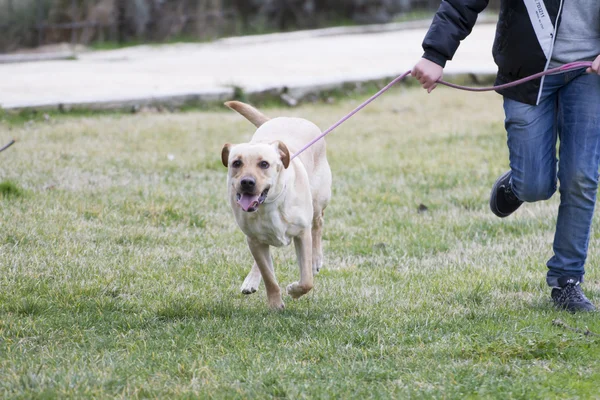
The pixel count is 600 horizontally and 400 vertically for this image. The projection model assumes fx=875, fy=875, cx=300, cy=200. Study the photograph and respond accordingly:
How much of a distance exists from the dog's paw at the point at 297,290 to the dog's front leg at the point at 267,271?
65 millimetres

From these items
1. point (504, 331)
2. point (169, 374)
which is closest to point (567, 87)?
point (504, 331)

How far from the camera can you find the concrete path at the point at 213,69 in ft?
36.6

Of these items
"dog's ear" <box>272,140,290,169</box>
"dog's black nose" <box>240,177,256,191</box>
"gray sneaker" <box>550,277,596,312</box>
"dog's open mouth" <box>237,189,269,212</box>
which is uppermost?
"dog's ear" <box>272,140,290,169</box>

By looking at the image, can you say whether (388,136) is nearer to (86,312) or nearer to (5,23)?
(86,312)

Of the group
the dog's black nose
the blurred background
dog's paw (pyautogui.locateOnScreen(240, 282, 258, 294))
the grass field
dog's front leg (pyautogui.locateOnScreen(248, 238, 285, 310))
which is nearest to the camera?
the grass field

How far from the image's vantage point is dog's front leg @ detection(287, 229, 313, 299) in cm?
457

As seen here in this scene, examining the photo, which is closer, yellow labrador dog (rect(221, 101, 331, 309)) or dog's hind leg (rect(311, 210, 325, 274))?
yellow labrador dog (rect(221, 101, 331, 309))

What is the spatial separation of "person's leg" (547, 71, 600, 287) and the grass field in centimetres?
30

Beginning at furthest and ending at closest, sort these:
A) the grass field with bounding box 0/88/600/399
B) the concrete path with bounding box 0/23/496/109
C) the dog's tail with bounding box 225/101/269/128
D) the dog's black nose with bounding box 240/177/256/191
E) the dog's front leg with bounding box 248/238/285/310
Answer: the concrete path with bounding box 0/23/496/109 < the dog's tail with bounding box 225/101/269/128 < the dog's front leg with bounding box 248/238/285/310 < the dog's black nose with bounding box 240/177/256/191 < the grass field with bounding box 0/88/600/399

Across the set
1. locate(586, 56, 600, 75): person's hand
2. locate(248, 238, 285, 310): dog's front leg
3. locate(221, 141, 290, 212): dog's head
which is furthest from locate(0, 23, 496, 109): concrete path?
locate(586, 56, 600, 75): person's hand

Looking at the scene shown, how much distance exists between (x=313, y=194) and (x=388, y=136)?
4.86 metres

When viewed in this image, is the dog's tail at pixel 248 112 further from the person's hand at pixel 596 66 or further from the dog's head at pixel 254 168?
the person's hand at pixel 596 66

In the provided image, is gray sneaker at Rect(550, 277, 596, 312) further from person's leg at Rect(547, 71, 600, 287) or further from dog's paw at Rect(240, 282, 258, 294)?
dog's paw at Rect(240, 282, 258, 294)

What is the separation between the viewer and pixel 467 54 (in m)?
16.1
